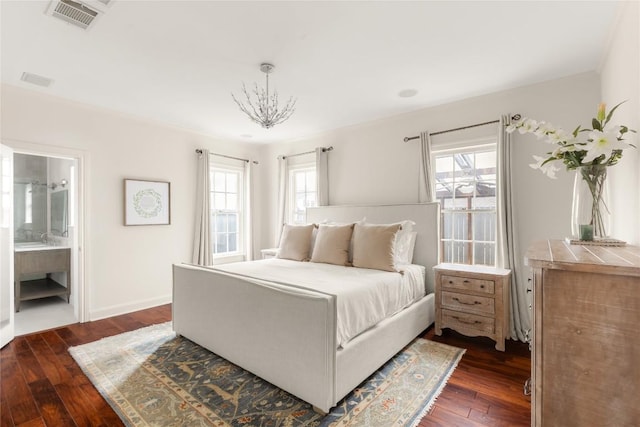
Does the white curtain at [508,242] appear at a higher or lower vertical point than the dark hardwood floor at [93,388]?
higher

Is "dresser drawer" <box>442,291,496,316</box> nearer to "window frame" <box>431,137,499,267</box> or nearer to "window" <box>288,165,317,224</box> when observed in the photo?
"window frame" <box>431,137,499,267</box>

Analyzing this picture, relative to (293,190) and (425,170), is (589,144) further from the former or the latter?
(293,190)

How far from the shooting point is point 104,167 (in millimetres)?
3674

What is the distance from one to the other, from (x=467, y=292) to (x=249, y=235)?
12.0ft

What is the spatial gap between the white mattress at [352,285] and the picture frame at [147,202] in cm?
178

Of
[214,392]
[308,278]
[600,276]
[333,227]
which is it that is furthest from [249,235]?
[600,276]

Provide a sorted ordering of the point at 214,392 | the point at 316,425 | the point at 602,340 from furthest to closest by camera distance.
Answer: the point at 214,392
the point at 316,425
the point at 602,340

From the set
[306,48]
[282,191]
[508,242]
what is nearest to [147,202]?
[282,191]

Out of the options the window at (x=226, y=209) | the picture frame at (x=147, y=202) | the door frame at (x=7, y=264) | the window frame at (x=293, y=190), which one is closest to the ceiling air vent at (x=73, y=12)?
the door frame at (x=7, y=264)

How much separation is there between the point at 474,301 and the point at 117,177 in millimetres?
4362

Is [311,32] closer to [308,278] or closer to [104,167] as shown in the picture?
[308,278]

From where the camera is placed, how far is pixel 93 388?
7.07 ft

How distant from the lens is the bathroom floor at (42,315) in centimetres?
337

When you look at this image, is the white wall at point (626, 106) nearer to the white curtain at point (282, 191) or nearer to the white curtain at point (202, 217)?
the white curtain at point (282, 191)
